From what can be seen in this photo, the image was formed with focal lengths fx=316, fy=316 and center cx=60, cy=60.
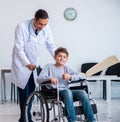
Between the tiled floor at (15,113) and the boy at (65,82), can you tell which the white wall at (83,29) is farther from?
the boy at (65,82)

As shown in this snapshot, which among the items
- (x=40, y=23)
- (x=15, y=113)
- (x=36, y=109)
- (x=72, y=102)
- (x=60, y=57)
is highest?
(x=40, y=23)

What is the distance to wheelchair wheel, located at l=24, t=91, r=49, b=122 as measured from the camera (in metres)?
2.76

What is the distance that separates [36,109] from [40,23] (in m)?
0.99

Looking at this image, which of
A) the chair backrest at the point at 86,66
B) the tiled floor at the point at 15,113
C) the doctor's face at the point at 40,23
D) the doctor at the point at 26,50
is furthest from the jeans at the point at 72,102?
the chair backrest at the point at 86,66

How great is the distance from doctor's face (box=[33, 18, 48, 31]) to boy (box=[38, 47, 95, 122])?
0.96ft

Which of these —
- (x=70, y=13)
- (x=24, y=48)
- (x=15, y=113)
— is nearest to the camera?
(x=24, y=48)

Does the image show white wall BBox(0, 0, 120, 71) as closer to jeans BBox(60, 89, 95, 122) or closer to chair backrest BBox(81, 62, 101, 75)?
chair backrest BBox(81, 62, 101, 75)

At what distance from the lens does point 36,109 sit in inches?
136

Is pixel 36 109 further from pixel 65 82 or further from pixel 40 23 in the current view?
pixel 40 23

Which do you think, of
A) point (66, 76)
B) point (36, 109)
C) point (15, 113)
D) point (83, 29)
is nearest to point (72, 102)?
point (66, 76)

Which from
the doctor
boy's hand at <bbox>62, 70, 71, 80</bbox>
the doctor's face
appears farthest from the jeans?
the doctor's face

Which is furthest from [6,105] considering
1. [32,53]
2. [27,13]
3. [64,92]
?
[64,92]

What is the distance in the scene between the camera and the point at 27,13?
238 inches

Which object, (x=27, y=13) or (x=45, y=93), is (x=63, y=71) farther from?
(x=27, y=13)
